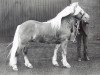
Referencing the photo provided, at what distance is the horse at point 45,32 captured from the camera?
40.3 feet

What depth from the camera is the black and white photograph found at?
1231 centimetres

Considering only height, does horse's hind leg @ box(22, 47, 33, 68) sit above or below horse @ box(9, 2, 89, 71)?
below

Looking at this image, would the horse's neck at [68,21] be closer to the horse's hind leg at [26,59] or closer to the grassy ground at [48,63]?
the grassy ground at [48,63]

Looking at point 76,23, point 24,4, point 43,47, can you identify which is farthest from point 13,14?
point 76,23

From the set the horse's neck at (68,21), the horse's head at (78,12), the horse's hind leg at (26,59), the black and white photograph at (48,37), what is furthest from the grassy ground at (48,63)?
the horse's head at (78,12)

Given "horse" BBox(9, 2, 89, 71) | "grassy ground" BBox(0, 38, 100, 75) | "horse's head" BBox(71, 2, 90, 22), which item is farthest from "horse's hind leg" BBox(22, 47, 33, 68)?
"horse's head" BBox(71, 2, 90, 22)

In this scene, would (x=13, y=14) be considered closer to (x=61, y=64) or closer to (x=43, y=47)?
(x=43, y=47)

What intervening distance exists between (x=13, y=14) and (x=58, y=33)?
580 cm

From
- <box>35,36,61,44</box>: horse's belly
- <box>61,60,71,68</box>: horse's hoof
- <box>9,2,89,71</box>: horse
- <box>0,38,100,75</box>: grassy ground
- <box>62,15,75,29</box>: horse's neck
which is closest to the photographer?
<box>0,38,100,75</box>: grassy ground

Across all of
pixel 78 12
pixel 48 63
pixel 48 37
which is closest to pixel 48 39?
pixel 48 37

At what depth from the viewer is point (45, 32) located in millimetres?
12438

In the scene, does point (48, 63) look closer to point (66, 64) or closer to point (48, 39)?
point (66, 64)

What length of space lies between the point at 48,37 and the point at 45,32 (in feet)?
0.68

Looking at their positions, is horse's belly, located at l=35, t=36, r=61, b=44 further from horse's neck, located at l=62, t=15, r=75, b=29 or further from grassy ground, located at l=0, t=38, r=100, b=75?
grassy ground, located at l=0, t=38, r=100, b=75
